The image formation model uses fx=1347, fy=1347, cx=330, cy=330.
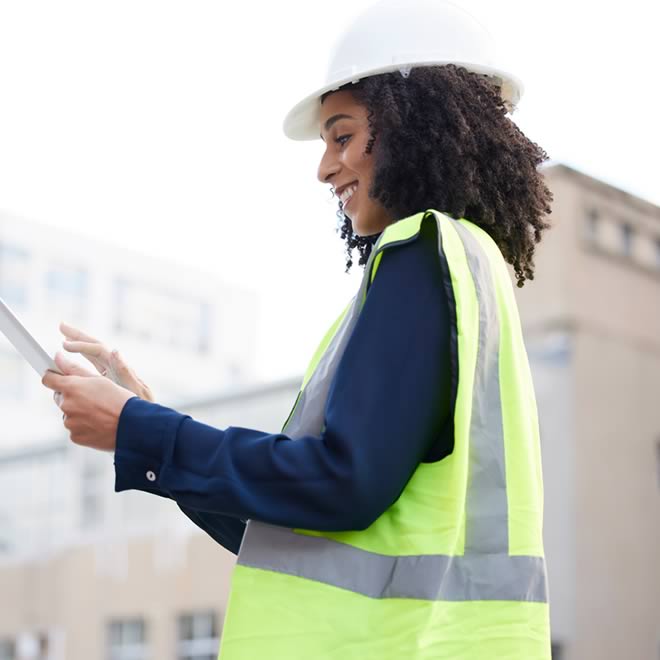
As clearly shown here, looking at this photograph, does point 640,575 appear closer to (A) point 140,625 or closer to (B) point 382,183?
(A) point 140,625

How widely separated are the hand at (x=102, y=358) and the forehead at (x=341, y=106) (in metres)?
0.47

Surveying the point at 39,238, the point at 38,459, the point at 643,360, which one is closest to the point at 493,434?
the point at 643,360

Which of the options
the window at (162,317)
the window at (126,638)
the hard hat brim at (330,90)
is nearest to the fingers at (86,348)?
the hard hat brim at (330,90)

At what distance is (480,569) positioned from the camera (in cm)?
165

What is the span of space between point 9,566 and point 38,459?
2.39 metres

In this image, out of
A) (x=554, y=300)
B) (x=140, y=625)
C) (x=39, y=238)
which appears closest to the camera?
(x=554, y=300)

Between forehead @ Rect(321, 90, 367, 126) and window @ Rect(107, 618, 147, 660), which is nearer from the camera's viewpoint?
forehead @ Rect(321, 90, 367, 126)

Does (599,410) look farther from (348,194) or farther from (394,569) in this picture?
(394,569)

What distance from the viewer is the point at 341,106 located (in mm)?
2002

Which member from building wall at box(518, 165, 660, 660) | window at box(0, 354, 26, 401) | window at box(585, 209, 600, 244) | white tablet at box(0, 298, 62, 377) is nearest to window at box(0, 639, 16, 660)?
window at box(0, 354, 26, 401)

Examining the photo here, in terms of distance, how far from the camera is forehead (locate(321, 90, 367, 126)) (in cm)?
198

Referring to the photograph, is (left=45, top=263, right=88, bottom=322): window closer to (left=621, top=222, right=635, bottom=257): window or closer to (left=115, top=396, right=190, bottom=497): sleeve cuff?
(left=621, top=222, right=635, bottom=257): window

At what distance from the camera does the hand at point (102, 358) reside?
6.31 ft

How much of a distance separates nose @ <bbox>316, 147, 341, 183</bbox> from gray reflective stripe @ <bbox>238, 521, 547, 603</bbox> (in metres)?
0.56
